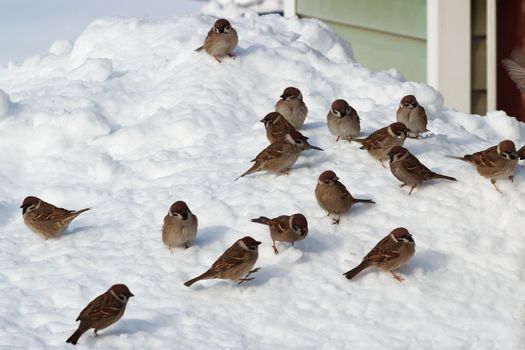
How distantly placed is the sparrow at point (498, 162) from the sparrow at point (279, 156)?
162cm

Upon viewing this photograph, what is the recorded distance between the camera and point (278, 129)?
10.0 meters

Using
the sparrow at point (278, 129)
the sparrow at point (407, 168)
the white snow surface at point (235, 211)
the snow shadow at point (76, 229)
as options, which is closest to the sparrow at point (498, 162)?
the white snow surface at point (235, 211)

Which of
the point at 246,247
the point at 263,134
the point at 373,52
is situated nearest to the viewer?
the point at 246,247

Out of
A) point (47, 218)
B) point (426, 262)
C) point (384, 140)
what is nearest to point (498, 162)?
point (384, 140)

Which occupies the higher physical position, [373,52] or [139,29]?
[139,29]

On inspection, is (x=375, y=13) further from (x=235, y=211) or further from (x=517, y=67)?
(x=235, y=211)

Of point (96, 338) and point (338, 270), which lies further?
point (338, 270)

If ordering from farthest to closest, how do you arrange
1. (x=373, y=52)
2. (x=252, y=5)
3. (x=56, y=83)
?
(x=252, y=5)
(x=373, y=52)
(x=56, y=83)

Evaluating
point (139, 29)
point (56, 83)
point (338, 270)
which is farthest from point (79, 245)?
point (139, 29)

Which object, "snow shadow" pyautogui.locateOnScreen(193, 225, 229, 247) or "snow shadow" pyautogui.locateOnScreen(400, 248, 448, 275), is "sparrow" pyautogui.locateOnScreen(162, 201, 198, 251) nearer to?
"snow shadow" pyautogui.locateOnScreen(193, 225, 229, 247)

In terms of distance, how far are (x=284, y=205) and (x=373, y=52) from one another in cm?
1019

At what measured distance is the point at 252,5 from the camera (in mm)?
23750

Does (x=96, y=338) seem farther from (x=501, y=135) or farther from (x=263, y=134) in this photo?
(x=501, y=135)

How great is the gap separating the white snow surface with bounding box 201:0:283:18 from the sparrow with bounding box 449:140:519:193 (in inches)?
543
